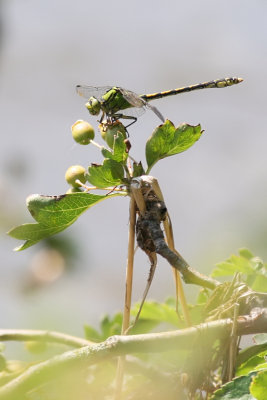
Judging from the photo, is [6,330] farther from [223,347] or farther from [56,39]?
[56,39]

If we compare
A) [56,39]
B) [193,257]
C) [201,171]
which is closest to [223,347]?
[193,257]

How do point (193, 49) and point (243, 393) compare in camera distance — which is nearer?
point (243, 393)

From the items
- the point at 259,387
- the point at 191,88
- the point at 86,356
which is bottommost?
the point at 259,387

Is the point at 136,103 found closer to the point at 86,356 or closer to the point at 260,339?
the point at 260,339

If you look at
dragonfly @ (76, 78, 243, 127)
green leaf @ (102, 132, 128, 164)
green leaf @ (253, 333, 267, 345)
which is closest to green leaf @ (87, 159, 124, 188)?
green leaf @ (102, 132, 128, 164)

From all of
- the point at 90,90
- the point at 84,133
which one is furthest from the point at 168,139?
the point at 90,90

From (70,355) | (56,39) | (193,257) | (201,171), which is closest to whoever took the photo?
(70,355)

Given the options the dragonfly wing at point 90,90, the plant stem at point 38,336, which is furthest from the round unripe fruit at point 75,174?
the dragonfly wing at point 90,90
